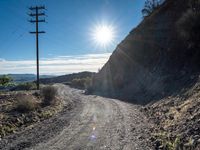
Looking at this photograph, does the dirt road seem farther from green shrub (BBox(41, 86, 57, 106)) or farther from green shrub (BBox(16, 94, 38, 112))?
green shrub (BBox(41, 86, 57, 106))

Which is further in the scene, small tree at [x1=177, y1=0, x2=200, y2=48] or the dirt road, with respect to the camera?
small tree at [x1=177, y1=0, x2=200, y2=48]

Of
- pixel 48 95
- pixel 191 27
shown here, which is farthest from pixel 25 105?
pixel 191 27

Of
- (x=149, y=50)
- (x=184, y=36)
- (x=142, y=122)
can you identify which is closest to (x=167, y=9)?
(x=149, y=50)

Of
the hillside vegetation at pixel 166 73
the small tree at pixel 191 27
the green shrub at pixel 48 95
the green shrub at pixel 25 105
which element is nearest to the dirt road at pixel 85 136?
the hillside vegetation at pixel 166 73

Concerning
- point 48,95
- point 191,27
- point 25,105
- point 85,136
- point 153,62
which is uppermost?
point 191,27

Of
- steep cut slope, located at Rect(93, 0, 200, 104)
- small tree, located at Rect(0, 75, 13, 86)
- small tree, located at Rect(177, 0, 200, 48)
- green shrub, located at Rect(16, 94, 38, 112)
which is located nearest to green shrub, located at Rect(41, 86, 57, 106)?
green shrub, located at Rect(16, 94, 38, 112)

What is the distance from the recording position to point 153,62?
140ft

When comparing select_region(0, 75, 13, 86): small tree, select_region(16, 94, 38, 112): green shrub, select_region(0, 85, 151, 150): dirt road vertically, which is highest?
select_region(0, 75, 13, 86): small tree

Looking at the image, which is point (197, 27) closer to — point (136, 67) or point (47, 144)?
point (136, 67)

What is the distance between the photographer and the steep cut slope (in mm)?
30642

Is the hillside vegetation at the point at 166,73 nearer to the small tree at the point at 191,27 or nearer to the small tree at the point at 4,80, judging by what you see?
the small tree at the point at 191,27

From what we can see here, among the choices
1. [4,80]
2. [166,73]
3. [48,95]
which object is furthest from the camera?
[4,80]

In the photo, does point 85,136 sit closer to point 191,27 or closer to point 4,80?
point 191,27

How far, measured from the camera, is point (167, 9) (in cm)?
4878
